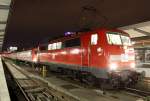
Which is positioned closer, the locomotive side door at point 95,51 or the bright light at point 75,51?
the locomotive side door at point 95,51

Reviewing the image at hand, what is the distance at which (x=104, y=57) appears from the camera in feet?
44.9

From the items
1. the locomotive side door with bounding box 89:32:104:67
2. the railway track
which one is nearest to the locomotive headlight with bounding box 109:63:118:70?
the locomotive side door with bounding box 89:32:104:67

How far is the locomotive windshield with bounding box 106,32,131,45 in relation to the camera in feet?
46.7

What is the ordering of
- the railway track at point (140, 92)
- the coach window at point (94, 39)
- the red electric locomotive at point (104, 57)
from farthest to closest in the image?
the coach window at point (94, 39) < the red electric locomotive at point (104, 57) < the railway track at point (140, 92)

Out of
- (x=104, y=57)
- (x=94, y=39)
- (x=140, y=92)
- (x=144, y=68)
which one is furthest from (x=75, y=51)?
(x=144, y=68)

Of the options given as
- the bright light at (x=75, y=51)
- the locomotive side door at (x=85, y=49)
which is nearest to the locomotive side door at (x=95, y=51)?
the locomotive side door at (x=85, y=49)

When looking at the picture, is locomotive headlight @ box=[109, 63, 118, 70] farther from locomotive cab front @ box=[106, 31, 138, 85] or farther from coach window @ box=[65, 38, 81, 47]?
coach window @ box=[65, 38, 81, 47]

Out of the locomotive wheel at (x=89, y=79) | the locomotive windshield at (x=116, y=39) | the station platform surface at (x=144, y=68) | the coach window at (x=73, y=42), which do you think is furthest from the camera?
the station platform surface at (x=144, y=68)

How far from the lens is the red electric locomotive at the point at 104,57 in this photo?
13.6 m

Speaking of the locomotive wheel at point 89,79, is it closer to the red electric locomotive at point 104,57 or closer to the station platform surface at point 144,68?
the red electric locomotive at point 104,57

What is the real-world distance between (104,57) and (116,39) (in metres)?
1.54

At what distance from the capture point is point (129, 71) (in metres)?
14.0

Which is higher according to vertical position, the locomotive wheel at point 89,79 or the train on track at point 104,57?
the train on track at point 104,57

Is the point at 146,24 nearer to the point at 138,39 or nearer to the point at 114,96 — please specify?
the point at 138,39
